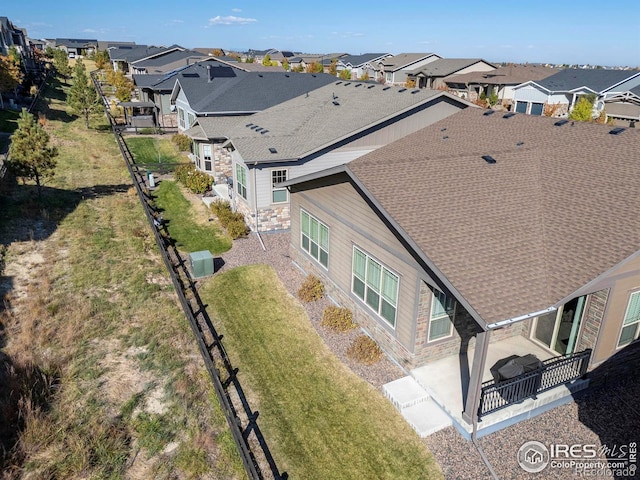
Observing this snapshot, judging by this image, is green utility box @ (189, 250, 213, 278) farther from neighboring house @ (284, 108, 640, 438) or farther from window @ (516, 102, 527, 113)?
window @ (516, 102, 527, 113)

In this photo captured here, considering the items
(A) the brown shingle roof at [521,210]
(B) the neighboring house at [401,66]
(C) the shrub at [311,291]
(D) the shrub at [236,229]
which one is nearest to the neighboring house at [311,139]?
(D) the shrub at [236,229]

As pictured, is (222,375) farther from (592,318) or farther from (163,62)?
(163,62)

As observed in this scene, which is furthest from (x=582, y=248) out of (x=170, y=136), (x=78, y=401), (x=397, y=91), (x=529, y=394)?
(x=170, y=136)

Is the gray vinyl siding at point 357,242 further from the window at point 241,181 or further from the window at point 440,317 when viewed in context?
the window at point 241,181

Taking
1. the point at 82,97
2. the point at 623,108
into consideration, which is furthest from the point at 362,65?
the point at 82,97

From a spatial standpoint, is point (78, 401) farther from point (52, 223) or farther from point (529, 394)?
point (52, 223)

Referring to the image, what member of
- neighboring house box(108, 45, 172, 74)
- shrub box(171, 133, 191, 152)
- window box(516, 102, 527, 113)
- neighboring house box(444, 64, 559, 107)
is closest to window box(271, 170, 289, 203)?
shrub box(171, 133, 191, 152)
